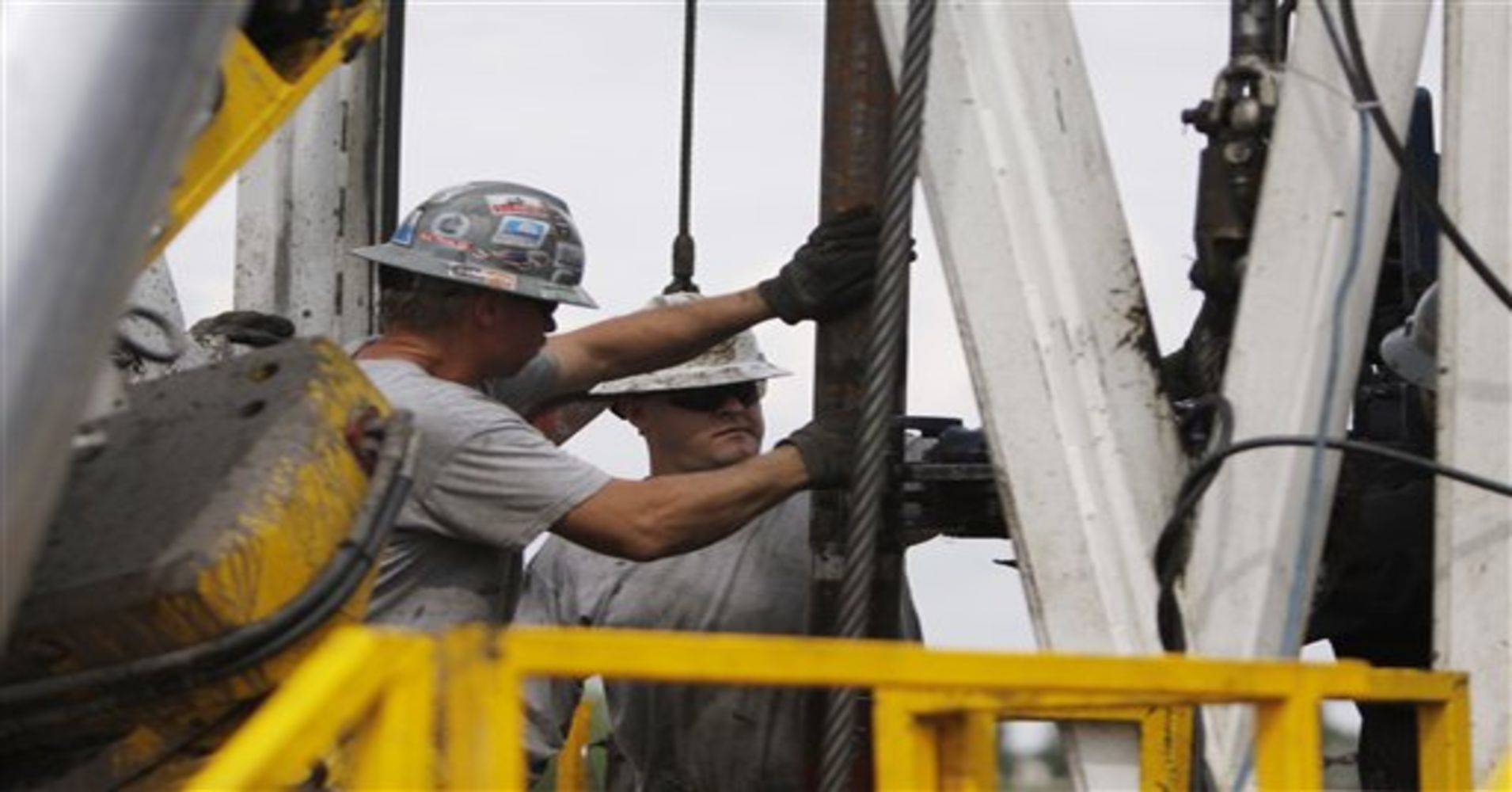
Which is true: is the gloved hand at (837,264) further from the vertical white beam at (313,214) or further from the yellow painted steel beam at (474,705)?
the yellow painted steel beam at (474,705)

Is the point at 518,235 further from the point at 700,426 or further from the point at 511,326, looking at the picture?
the point at 700,426

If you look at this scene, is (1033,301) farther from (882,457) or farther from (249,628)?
(249,628)

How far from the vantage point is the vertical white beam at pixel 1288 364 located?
4.47 m

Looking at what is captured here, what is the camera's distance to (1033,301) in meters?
4.57

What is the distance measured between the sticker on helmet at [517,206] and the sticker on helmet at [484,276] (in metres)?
0.14

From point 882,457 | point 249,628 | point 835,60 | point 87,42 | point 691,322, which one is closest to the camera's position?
point 87,42

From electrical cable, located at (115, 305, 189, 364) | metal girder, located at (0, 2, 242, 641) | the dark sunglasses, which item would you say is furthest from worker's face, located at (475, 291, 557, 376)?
metal girder, located at (0, 2, 242, 641)

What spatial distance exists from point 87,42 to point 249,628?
869 mm

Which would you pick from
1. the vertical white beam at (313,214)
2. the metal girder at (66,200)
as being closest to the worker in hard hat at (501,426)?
the vertical white beam at (313,214)

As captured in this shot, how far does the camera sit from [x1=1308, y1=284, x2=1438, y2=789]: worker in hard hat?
571 centimetres

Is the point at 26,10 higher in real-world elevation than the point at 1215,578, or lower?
higher

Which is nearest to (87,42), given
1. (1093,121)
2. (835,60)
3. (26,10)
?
(26,10)

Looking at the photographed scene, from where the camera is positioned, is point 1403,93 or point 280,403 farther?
point 1403,93

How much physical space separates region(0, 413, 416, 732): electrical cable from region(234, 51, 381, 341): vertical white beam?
2561 mm
